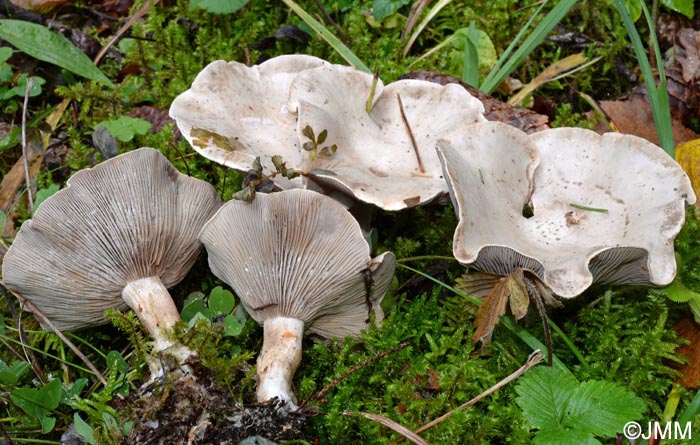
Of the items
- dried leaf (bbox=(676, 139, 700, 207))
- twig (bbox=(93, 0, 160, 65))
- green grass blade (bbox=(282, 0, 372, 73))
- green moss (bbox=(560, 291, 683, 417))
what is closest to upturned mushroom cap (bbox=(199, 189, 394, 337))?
green moss (bbox=(560, 291, 683, 417))

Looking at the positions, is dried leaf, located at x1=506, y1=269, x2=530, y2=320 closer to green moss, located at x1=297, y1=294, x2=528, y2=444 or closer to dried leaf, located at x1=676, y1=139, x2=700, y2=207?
green moss, located at x1=297, y1=294, x2=528, y2=444

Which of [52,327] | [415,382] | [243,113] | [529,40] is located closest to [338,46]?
[243,113]

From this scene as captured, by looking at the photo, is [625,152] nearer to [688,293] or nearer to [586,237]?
[586,237]

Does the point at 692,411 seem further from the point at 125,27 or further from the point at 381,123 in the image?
the point at 125,27

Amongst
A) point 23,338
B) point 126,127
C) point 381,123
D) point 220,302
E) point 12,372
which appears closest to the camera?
point 12,372

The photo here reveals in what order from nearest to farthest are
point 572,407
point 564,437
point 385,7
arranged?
1. point 564,437
2. point 572,407
3. point 385,7

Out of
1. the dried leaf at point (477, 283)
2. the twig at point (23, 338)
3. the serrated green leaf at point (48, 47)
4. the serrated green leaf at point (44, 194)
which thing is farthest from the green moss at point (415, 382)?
the serrated green leaf at point (48, 47)
